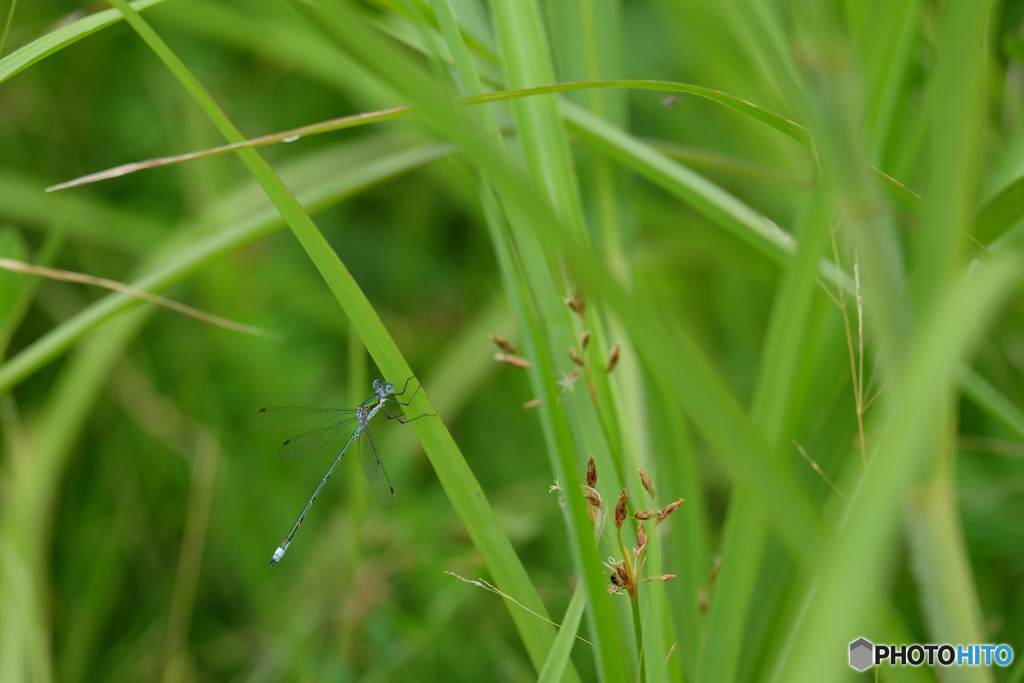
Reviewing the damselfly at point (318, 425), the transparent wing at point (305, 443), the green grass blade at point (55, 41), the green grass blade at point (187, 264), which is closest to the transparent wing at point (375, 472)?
the damselfly at point (318, 425)

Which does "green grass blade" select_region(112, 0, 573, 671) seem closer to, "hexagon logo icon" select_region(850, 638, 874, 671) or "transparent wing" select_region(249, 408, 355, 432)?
"hexagon logo icon" select_region(850, 638, 874, 671)

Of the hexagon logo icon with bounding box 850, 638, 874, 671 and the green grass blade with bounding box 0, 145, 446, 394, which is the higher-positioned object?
the green grass blade with bounding box 0, 145, 446, 394

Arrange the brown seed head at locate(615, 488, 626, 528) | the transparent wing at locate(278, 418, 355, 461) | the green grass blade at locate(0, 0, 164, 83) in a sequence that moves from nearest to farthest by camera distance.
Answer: the brown seed head at locate(615, 488, 626, 528) < the green grass blade at locate(0, 0, 164, 83) < the transparent wing at locate(278, 418, 355, 461)

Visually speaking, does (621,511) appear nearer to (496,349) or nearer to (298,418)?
(298,418)

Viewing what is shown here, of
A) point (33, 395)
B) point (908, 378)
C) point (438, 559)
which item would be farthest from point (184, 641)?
point (908, 378)

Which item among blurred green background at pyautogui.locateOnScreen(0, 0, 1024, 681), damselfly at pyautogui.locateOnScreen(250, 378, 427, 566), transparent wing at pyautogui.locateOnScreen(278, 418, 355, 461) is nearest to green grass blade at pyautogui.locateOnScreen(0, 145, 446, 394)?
blurred green background at pyautogui.locateOnScreen(0, 0, 1024, 681)

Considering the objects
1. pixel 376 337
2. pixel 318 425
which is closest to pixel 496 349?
pixel 318 425

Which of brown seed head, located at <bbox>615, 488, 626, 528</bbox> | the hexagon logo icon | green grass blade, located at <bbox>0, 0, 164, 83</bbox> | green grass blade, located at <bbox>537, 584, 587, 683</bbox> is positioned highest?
green grass blade, located at <bbox>0, 0, 164, 83</bbox>

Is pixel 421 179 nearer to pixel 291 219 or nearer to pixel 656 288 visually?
pixel 656 288
